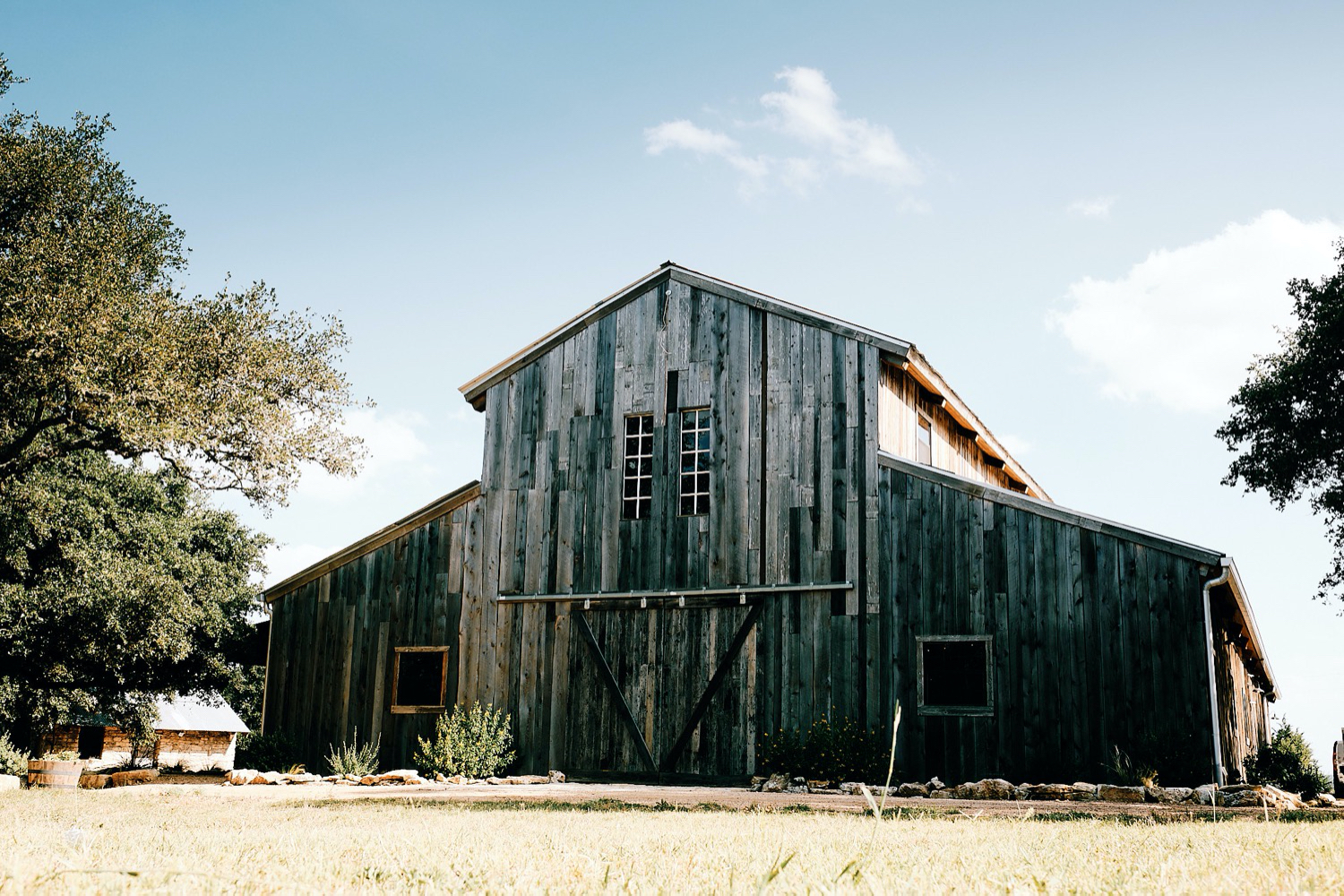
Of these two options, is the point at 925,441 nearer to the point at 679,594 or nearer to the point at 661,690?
the point at 679,594

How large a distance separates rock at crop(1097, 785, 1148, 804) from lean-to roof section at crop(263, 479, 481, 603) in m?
11.1

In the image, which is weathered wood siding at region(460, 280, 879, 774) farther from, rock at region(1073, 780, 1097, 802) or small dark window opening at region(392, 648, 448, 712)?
rock at region(1073, 780, 1097, 802)

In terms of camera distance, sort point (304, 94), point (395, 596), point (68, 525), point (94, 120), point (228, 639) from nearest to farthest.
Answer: point (304, 94)
point (395, 596)
point (94, 120)
point (68, 525)
point (228, 639)

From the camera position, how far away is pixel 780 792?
45.6ft

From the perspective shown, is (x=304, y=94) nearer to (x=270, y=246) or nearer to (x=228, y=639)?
(x=270, y=246)

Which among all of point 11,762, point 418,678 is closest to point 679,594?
point 418,678

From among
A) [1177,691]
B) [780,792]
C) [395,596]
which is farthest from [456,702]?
[1177,691]

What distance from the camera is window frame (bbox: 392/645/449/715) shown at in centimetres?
1856

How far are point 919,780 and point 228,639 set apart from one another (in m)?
22.3

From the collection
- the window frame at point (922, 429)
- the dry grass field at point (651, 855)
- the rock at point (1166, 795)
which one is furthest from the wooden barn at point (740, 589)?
the dry grass field at point (651, 855)

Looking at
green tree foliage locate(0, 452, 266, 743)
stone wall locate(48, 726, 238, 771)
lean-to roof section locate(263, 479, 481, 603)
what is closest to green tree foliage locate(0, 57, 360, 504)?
lean-to roof section locate(263, 479, 481, 603)

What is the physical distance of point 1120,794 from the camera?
1234 cm

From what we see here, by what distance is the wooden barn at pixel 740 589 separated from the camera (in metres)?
14.9

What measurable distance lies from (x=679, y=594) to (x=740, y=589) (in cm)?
102
